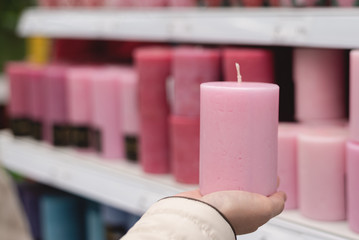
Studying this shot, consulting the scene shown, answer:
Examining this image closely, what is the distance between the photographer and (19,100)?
1.84 metres

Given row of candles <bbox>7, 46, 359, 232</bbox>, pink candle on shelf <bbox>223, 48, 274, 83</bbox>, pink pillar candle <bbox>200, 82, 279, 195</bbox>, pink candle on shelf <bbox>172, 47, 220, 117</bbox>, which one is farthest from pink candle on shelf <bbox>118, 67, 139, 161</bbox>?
pink pillar candle <bbox>200, 82, 279, 195</bbox>

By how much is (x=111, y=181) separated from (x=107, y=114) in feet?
0.62

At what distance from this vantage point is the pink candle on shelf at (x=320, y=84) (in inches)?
43.1

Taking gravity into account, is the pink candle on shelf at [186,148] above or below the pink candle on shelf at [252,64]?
below

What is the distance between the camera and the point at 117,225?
1570 millimetres

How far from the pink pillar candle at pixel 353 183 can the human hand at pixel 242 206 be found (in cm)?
27

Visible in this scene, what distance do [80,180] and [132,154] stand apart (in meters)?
0.18

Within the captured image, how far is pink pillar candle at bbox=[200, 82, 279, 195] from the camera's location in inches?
27.3

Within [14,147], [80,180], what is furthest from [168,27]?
[14,147]

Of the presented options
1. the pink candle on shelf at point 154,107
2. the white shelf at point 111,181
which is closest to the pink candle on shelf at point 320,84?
the white shelf at point 111,181

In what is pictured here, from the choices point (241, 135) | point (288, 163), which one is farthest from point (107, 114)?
point (241, 135)

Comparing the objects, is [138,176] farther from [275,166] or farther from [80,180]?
[275,166]

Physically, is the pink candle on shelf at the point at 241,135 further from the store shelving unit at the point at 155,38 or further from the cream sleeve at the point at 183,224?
the store shelving unit at the point at 155,38

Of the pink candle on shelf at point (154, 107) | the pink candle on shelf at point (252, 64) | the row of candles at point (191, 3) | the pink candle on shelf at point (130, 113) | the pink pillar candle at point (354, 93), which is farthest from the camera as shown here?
the pink candle on shelf at point (130, 113)
